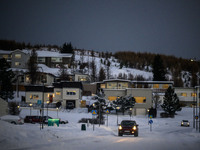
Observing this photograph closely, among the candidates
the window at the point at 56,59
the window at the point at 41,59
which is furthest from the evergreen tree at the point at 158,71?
the window at the point at 41,59

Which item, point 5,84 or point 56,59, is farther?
point 56,59

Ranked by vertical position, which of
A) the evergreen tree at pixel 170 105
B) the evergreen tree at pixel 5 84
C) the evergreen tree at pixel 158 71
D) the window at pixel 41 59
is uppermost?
the window at pixel 41 59

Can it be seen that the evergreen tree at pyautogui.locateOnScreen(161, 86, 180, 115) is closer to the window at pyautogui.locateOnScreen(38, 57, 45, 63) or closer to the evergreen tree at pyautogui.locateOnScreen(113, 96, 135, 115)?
the evergreen tree at pyautogui.locateOnScreen(113, 96, 135, 115)

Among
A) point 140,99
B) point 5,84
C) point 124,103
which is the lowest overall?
point 124,103

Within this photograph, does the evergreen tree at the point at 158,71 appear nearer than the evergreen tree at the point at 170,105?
No

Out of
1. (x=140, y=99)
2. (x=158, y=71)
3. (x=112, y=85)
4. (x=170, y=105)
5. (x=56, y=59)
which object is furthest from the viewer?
(x=56, y=59)

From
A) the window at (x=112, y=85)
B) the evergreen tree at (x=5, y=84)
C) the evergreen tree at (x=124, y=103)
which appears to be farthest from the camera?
the window at (x=112, y=85)

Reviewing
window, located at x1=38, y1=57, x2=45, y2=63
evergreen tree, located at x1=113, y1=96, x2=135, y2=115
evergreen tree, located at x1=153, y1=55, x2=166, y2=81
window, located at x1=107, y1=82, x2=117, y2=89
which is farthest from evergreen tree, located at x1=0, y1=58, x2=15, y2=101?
evergreen tree, located at x1=153, y1=55, x2=166, y2=81

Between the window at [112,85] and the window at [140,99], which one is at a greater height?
the window at [112,85]

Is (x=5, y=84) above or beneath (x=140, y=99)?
above

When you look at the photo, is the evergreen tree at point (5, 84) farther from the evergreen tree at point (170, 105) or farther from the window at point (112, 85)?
the evergreen tree at point (170, 105)

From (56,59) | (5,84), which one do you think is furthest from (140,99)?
(56,59)

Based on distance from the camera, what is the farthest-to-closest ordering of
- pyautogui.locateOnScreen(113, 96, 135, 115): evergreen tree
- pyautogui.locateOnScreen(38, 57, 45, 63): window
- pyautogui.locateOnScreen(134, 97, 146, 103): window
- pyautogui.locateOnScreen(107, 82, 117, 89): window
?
pyautogui.locateOnScreen(38, 57, 45, 63): window < pyautogui.locateOnScreen(107, 82, 117, 89): window < pyautogui.locateOnScreen(134, 97, 146, 103): window < pyautogui.locateOnScreen(113, 96, 135, 115): evergreen tree

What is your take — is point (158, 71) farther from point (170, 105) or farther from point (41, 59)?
point (41, 59)
